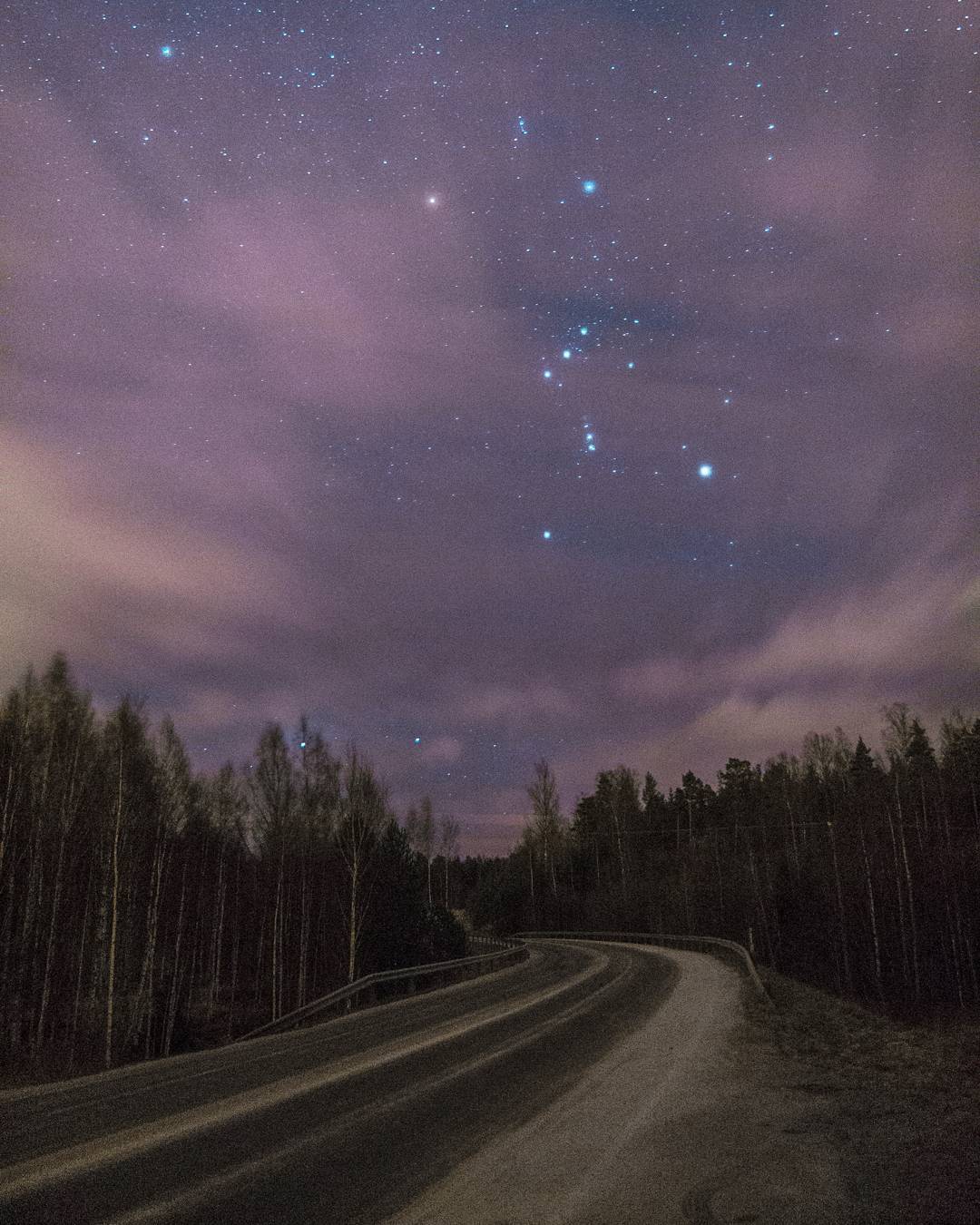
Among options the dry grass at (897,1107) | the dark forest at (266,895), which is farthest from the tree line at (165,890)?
the dry grass at (897,1107)

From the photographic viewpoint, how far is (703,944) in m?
38.8

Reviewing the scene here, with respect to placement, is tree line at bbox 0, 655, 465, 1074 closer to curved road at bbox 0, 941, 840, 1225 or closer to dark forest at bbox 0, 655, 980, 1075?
dark forest at bbox 0, 655, 980, 1075

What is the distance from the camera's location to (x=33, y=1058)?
21.9m

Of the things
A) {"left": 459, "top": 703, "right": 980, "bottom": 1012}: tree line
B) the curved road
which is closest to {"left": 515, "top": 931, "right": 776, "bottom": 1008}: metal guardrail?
{"left": 459, "top": 703, "right": 980, "bottom": 1012}: tree line

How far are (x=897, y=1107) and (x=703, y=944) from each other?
34327 millimetres

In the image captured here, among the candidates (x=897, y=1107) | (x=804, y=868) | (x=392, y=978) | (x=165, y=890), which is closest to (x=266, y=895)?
(x=165, y=890)

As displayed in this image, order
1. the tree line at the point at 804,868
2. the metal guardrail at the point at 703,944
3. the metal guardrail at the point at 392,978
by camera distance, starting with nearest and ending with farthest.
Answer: the metal guardrail at the point at 392,978, the metal guardrail at the point at 703,944, the tree line at the point at 804,868

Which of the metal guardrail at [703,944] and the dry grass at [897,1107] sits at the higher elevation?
the dry grass at [897,1107]

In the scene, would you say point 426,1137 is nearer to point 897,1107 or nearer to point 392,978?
point 897,1107

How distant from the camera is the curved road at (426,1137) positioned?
4.92m

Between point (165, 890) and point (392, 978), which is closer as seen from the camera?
point (392, 978)

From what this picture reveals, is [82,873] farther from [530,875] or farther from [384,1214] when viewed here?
[530,875]

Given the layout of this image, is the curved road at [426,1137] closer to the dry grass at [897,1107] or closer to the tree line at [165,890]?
the dry grass at [897,1107]

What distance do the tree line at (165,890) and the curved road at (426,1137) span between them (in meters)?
15.5
